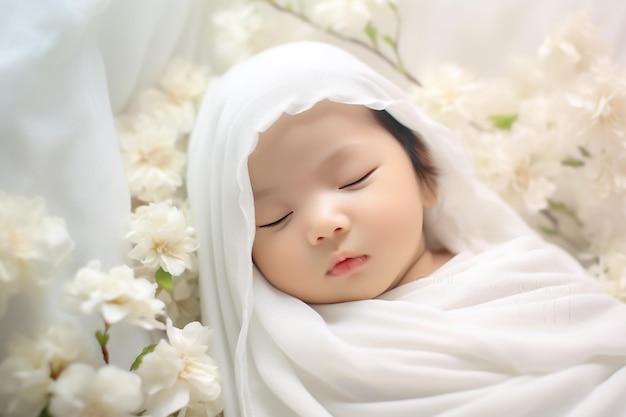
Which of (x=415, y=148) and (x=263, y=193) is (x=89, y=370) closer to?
(x=263, y=193)

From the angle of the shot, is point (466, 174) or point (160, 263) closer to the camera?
point (160, 263)

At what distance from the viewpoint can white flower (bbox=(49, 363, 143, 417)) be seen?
84 centimetres

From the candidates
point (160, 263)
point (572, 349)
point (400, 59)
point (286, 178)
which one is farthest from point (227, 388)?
point (400, 59)

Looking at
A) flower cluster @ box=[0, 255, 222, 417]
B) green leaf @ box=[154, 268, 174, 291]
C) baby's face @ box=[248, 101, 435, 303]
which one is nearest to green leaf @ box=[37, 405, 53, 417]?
flower cluster @ box=[0, 255, 222, 417]

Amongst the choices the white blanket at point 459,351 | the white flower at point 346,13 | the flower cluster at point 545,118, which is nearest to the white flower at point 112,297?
the white blanket at point 459,351

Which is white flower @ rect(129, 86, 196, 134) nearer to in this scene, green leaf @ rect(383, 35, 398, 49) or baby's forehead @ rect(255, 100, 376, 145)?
baby's forehead @ rect(255, 100, 376, 145)

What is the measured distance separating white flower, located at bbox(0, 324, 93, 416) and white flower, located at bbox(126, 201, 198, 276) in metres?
0.20

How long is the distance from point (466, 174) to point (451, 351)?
1.32 feet

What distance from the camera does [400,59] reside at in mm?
1614

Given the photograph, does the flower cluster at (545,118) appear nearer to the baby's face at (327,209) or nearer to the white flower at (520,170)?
the white flower at (520,170)

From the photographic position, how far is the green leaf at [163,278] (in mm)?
1074

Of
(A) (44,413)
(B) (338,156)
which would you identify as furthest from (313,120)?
(A) (44,413)

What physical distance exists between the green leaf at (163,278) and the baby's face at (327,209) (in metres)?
0.17

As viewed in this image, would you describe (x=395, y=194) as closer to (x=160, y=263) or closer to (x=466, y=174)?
(x=466, y=174)
